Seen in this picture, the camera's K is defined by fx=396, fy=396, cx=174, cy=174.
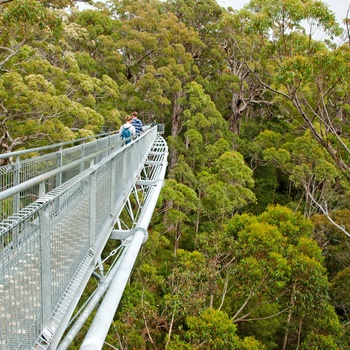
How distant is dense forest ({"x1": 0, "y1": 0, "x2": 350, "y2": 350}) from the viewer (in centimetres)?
918

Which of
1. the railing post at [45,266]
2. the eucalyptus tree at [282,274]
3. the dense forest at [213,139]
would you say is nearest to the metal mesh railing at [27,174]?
the railing post at [45,266]

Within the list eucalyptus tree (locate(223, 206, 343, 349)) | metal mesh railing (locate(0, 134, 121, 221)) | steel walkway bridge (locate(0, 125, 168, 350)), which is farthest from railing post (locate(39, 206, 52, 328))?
eucalyptus tree (locate(223, 206, 343, 349))

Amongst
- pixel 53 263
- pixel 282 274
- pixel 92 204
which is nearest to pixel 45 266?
pixel 53 263

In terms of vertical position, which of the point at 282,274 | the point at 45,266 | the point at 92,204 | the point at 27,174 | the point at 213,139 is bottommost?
the point at 282,274

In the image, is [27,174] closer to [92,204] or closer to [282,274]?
[92,204]

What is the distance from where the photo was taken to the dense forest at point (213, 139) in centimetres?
918

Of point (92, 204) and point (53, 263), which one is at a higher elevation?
point (92, 204)

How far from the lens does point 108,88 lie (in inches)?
531

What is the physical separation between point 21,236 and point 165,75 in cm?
1727

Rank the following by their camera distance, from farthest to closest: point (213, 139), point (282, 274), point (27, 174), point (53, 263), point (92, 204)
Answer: point (213, 139)
point (282, 274)
point (27, 174)
point (92, 204)
point (53, 263)

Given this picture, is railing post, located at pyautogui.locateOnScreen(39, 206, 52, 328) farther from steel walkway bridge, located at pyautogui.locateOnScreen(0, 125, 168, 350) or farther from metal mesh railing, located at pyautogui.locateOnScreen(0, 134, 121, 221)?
metal mesh railing, located at pyautogui.locateOnScreen(0, 134, 121, 221)

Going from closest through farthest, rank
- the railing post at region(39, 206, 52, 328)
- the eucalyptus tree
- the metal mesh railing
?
the railing post at region(39, 206, 52, 328) < the metal mesh railing < the eucalyptus tree

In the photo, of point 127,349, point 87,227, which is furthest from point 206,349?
point 87,227

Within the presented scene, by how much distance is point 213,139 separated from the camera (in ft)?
70.9
